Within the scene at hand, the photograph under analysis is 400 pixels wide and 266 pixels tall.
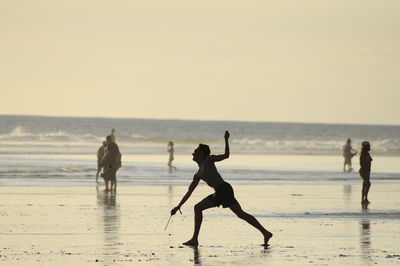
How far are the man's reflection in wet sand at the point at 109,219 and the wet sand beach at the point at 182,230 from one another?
0.01 m

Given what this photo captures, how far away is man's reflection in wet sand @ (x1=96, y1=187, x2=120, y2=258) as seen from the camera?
1619 cm

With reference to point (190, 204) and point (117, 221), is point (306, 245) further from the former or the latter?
point (190, 204)

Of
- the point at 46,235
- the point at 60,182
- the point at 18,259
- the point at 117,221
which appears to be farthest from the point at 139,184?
the point at 18,259

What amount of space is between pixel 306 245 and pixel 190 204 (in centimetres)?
905

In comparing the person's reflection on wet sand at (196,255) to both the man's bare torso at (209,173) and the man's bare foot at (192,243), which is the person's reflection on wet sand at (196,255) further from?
the man's bare torso at (209,173)

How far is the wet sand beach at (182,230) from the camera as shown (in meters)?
14.9

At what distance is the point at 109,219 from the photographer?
20.6m

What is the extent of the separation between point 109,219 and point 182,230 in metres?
2.32

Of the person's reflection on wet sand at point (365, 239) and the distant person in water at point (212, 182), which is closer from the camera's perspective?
the person's reflection on wet sand at point (365, 239)

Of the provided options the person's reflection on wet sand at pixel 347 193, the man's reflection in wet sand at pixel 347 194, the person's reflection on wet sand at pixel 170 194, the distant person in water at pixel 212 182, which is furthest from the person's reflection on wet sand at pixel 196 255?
the person's reflection on wet sand at pixel 347 193

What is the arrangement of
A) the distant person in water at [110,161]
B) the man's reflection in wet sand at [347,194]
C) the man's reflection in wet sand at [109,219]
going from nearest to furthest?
the man's reflection in wet sand at [109,219], the man's reflection in wet sand at [347,194], the distant person in water at [110,161]

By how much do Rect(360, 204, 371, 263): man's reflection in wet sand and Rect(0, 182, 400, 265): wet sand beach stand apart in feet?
0.05

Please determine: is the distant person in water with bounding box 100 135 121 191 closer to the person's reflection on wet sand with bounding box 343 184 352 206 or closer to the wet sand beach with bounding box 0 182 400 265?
the wet sand beach with bounding box 0 182 400 265

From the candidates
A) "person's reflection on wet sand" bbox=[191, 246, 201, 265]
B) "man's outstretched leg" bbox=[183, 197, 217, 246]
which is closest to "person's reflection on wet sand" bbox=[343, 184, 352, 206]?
"man's outstretched leg" bbox=[183, 197, 217, 246]
